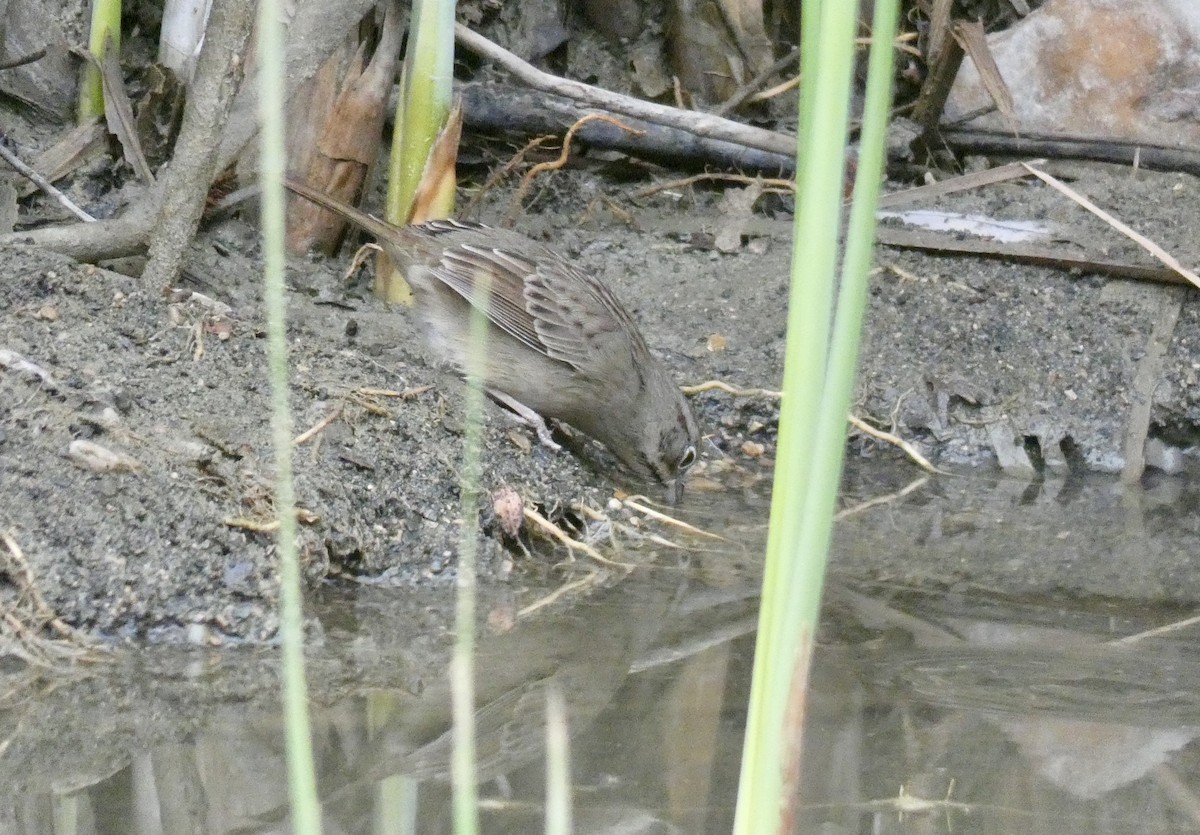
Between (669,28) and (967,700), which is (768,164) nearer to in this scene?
(669,28)

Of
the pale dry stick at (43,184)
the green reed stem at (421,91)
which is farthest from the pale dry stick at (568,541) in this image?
the pale dry stick at (43,184)

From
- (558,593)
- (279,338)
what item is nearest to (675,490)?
(558,593)

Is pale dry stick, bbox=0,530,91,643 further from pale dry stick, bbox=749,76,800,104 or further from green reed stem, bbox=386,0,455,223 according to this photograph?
pale dry stick, bbox=749,76,800,104

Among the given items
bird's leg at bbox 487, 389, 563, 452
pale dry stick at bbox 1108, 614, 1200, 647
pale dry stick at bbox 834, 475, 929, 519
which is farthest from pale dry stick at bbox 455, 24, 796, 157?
pale dry stick at bbox 1108, 614, 1200, 647

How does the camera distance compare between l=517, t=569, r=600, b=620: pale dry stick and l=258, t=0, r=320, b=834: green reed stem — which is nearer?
l=258, t=0, r=320, b=834: green reed stem

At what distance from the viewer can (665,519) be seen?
14.9 ft

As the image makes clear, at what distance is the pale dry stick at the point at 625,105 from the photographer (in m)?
5.69

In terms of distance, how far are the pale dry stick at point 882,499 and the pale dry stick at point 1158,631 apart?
1.24m

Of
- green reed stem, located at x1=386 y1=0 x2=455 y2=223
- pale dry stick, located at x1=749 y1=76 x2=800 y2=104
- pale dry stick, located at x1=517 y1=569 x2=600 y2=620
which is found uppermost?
pale dry stick, located at x1=749 y1=76 x2=800 y2=104

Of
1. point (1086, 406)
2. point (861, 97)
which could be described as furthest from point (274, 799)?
point (861, 97)

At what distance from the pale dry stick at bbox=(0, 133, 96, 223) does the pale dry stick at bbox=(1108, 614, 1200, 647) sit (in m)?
3.65

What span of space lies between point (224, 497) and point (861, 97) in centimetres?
460

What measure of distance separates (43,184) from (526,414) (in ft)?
6.46

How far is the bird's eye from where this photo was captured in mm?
5059
